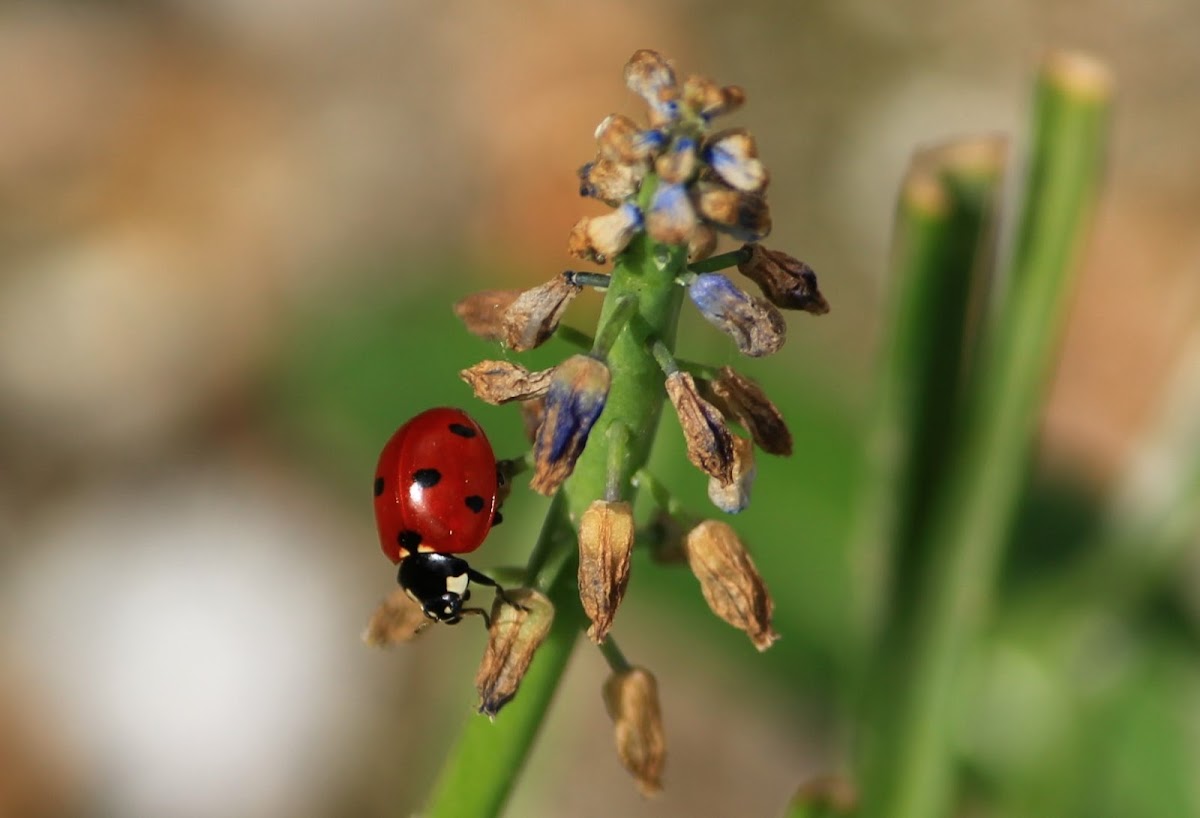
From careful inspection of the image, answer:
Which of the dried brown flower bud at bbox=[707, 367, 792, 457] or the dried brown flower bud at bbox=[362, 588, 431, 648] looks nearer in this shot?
the dried brown flower bud at bbox=[707, 367, 792, 457]

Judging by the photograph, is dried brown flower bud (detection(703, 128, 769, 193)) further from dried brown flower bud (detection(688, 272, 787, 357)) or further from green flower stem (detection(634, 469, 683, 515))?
green flower stem (detection(634, 469, 683, 515))

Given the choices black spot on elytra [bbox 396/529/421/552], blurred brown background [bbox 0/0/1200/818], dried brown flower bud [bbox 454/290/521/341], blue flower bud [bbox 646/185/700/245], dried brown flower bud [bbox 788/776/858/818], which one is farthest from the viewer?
blurred brown background [bbox 0/0/1200/818]

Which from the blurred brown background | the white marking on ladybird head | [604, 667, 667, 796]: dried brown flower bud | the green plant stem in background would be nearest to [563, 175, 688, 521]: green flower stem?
the green plant stem in background

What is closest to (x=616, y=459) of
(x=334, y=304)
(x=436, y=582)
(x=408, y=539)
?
(x=408, y=539)

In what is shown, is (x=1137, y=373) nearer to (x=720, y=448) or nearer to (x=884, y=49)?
(x=884, y=49)

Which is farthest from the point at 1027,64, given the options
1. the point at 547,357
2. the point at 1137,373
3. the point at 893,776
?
the point at 893,776

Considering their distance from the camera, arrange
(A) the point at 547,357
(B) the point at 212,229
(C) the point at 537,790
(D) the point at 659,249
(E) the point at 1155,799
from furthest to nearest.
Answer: (B) the point at 212,229
(C) the point at 537,790
(A) the point at 547,357
(E) the point at 1155,799
(D) the point at 659,249
